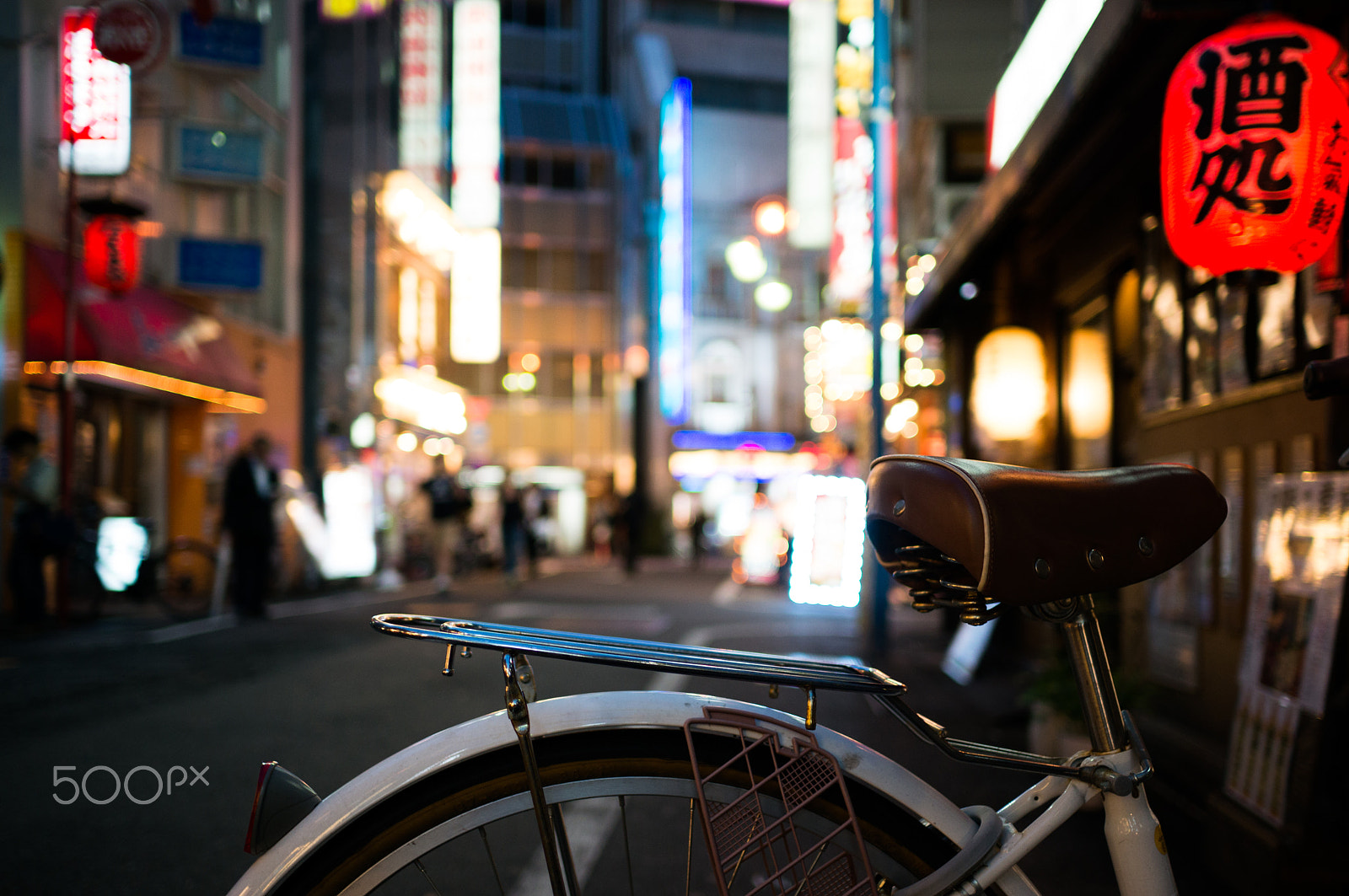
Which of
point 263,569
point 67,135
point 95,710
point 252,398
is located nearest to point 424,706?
point 95,710

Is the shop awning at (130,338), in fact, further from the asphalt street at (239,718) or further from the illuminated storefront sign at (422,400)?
the illuminated storefront sign at (422,400)

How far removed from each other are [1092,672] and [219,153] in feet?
50.2

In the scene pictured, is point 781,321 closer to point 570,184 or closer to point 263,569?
point 570,184

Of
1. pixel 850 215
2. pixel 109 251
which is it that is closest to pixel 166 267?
pixel 109 251

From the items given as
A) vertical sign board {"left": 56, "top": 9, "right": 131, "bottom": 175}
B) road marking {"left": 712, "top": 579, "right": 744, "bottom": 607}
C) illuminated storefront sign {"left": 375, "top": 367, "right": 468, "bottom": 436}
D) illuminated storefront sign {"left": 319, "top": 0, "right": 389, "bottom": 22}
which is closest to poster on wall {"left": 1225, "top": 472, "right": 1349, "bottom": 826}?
road marking {"left": 712, "top": 579, "right": 744, "bottom": 607}

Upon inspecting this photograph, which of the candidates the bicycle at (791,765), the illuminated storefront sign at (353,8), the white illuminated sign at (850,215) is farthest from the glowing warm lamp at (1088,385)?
the illuminated storefront sign at (353,8)

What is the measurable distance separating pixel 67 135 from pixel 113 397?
4.39 metres

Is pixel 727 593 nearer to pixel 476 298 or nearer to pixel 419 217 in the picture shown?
pixel 419 217

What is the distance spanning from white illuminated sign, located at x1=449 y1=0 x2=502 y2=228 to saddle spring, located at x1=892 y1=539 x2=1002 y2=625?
96.3 ft

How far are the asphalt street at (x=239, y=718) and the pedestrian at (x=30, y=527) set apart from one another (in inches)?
27.9

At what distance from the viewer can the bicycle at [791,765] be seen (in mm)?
1360

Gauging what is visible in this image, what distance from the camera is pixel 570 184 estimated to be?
38.3 metres

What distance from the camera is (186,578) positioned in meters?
11.0

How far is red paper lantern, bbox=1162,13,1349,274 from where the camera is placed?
3488mm
